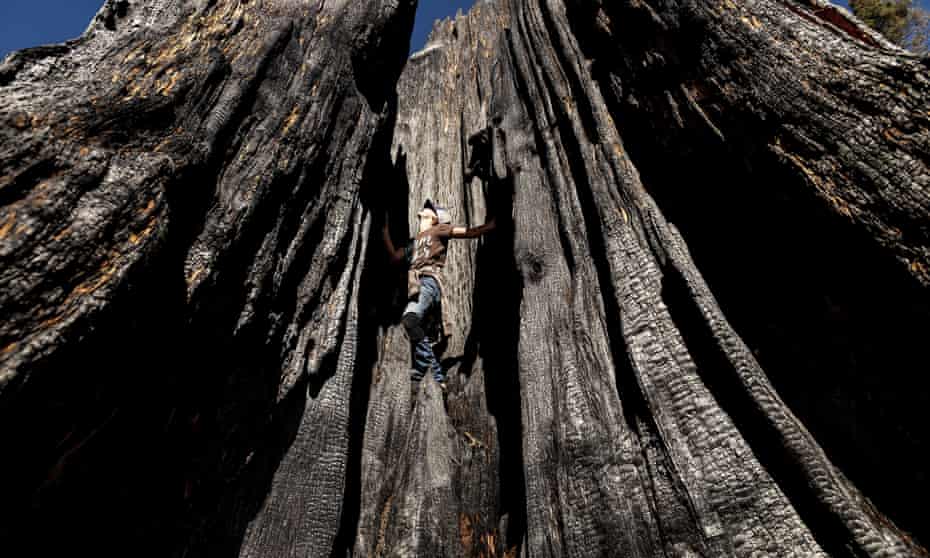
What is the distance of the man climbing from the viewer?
6.08m

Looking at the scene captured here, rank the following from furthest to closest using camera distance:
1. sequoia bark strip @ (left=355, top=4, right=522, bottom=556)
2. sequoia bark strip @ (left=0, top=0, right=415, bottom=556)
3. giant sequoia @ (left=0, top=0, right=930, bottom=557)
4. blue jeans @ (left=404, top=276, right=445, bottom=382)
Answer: blue jeans @ (left=404, top=276, right=445, bottom=382)
sequoia bark strip @ (left=355, top=4, right=522, bottom=556)
giant sequoia @ (left=0, top=0, right=930, bottom=557)
sequoia bark strip @ (left=0, top=0, right=415, bottom=556)

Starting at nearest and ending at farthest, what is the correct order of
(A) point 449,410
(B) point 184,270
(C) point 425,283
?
(B) point 184,270 < (A) point 449,410 < (C) point 425,283

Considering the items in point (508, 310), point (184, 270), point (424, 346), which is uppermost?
point (508, 310)

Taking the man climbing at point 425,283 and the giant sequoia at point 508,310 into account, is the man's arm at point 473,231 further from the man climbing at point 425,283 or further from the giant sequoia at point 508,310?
the giant sequoia at point 508,310

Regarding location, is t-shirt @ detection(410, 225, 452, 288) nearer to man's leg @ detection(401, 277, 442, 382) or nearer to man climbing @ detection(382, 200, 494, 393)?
man climbing @ detection(382, 200, 494, 393)

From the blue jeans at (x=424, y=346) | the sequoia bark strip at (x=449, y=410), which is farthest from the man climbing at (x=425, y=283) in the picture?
the sequoia bark strip at (x=449, y=410)

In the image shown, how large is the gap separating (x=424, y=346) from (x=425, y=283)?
2.76 feet

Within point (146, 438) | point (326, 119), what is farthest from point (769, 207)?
point (146, 438)

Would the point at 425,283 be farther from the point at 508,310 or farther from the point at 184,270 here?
the point at 184,270

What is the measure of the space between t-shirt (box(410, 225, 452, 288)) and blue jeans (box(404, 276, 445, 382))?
0.69ft

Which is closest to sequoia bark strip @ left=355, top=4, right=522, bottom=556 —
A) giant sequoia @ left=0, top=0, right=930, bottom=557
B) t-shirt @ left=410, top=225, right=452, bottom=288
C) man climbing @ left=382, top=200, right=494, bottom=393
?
giant sequoia @ left=0, top=0, right=930, bottom=557

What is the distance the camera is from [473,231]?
6715 mm

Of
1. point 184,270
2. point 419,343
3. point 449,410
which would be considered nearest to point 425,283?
point 419,343

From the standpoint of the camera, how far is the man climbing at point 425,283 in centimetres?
608
